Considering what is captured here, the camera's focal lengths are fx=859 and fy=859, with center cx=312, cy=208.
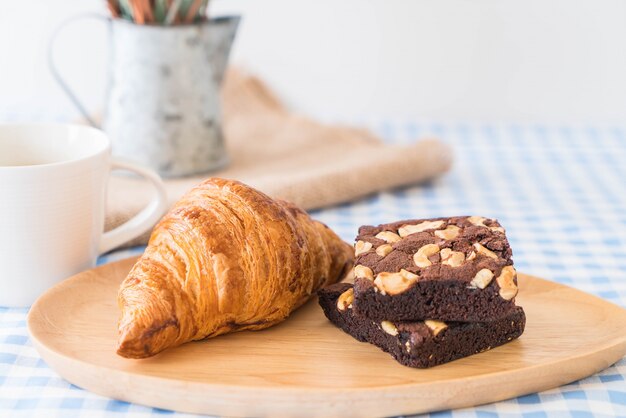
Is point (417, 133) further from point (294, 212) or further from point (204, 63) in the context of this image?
point (294, 212)

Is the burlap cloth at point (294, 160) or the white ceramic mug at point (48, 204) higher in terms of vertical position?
the white ceramic mug at point (48, 204)

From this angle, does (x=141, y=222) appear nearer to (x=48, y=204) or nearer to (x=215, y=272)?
(x=48, y=204)

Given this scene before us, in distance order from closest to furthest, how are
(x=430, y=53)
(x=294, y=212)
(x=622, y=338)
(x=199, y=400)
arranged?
1. (x=199, y=400)
2. (x=622, y=338)
3. (x=294, y=212)
4. (x=430, y=53)

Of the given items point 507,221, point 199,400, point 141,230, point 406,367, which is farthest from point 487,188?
point 199,400

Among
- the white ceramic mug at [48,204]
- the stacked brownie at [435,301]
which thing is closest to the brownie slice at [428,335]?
the stacked brownie at [435,301]

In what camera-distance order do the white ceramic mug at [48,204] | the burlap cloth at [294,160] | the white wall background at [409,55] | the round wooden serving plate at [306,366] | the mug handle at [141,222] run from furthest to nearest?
the white wall background at [409,55], the burlap cloth at [294,160], the mug handle at [141,222], the white ceramic mug at [48,204], the round wooden serving plate at [306,366]

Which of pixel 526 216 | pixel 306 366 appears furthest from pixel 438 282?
pixel 526 216

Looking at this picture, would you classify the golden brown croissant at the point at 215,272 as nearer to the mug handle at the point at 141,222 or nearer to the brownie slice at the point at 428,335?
the brownie slice at the point at 428,335
